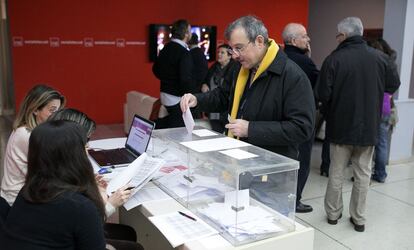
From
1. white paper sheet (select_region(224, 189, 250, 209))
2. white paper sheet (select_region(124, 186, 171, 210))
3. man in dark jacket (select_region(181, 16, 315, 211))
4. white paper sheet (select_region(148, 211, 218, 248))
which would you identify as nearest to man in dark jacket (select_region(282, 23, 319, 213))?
man in dark jacket (select_region(181, 16, 315, 211))

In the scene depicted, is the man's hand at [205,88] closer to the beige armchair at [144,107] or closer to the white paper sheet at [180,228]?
the beige armchair at [144,107]

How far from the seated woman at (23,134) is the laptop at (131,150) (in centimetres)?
46

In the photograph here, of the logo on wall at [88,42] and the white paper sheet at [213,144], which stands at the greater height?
the logo on wall at [88,42]

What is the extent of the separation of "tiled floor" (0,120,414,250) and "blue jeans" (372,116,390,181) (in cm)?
12

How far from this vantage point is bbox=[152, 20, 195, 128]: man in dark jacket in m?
4.79

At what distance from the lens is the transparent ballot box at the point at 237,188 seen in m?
1.73

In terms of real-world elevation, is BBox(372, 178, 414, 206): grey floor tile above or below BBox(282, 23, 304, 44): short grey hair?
below

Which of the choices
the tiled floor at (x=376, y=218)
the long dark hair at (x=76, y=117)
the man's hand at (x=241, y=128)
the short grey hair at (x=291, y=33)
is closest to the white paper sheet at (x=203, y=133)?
the man's hand at (x=241, y=128)

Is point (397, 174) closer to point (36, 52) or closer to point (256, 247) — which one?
point (256, 247)

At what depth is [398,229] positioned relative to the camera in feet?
11.7

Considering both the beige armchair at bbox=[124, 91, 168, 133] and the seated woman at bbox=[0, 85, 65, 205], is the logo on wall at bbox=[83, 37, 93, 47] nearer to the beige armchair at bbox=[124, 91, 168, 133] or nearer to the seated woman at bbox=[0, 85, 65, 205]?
the beige armchair at bbox=[124, 91, 168, 133]

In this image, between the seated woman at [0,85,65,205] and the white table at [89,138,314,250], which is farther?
the seated woman at [0,85,65,205]

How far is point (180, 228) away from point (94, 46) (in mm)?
6229

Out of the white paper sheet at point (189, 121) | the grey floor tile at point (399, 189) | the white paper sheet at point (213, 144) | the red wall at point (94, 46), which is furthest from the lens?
the red wall at point (94, 46)
